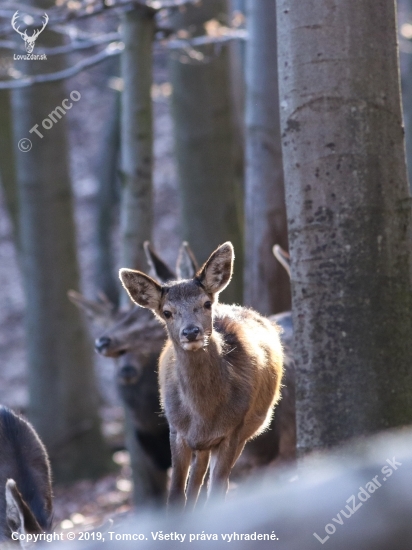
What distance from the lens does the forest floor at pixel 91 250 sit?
12523mm

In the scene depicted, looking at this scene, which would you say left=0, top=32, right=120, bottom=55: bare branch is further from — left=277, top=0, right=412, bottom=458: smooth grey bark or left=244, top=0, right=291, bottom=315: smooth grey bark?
left=277, top=0, right=412, bottom=458: smooth grey bark

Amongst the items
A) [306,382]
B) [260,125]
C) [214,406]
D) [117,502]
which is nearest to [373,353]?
[306,382]

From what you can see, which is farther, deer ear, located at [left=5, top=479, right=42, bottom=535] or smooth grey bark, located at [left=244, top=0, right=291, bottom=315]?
smooth grey bark, located at [left=244, top=0, right=291, bottom=315]

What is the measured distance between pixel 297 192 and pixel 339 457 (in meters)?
1.65

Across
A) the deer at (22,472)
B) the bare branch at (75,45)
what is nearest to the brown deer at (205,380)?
the deer at (22,472)

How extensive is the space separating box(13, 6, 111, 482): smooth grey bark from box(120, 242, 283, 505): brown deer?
7353 millimetres

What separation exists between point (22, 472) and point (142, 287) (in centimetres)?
183

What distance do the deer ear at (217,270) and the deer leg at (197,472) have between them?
3.43 feet

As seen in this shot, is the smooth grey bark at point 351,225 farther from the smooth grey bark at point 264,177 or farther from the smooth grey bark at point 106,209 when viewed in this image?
the smooth grey bark at point 106,209

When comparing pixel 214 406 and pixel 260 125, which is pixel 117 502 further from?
pixel 214 406

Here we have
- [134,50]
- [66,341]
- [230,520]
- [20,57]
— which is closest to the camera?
[230,520]

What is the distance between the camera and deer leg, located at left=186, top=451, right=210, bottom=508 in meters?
5.28

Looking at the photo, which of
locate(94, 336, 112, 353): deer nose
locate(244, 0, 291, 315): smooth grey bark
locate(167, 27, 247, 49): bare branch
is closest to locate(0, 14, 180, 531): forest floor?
locate(167, 27, 247, 49): bare branch

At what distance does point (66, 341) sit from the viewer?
42.2 feet
